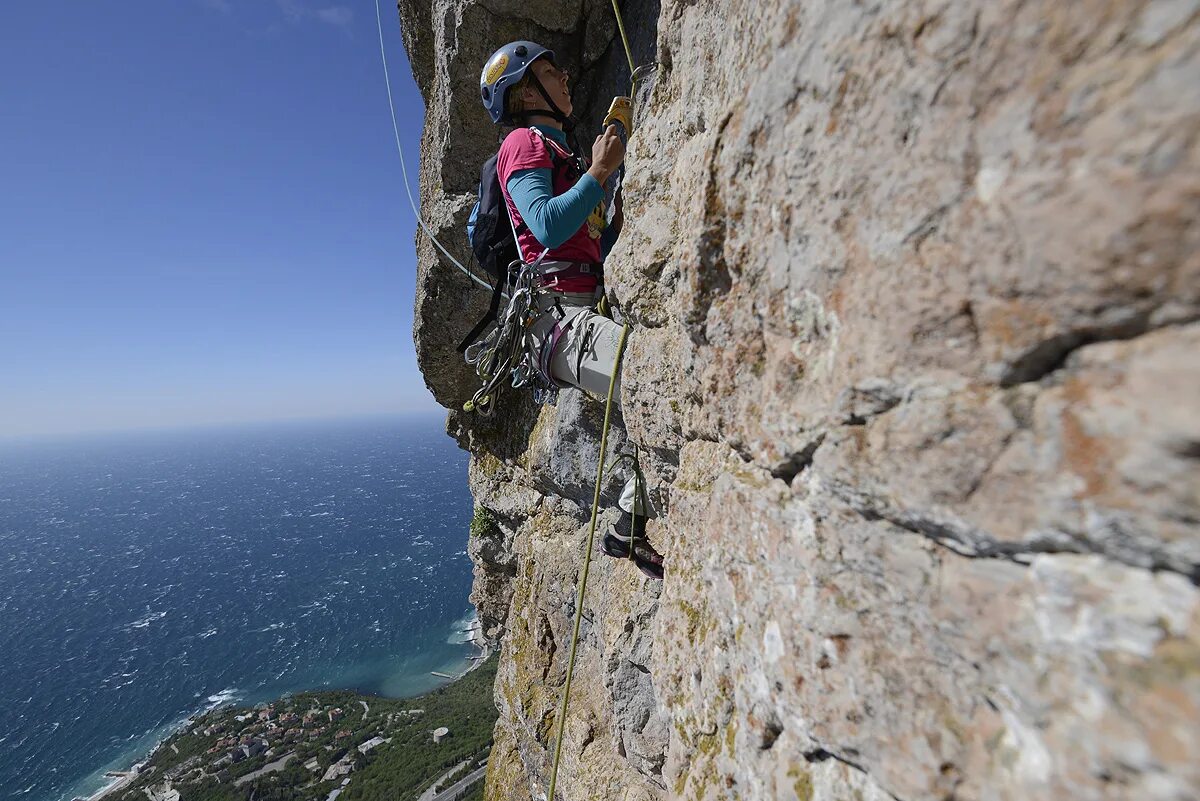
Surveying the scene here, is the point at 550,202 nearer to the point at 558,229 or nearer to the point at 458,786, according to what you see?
the point at 558,229

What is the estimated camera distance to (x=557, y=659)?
24.5ft

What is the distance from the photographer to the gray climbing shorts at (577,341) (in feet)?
14.0

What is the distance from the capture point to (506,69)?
459 centimetres

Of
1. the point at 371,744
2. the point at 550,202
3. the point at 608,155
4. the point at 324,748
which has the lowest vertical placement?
the point at 324,748

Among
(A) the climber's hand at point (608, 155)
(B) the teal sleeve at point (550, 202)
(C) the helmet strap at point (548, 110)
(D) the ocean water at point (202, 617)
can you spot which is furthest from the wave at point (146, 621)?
(A) the climber's hand at point (608, 155)

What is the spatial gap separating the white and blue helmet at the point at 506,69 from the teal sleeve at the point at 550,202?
1.47 m

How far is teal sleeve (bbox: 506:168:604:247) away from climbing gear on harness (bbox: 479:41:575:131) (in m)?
1.47

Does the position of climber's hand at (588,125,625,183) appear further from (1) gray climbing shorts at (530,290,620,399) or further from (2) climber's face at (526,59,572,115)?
(2) climber's face at (526,59,572,115)

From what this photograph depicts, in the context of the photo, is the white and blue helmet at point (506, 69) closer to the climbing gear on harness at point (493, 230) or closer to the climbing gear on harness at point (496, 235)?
the climbing gear on harness at point (496, 235)

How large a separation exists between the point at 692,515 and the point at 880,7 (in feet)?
7.56

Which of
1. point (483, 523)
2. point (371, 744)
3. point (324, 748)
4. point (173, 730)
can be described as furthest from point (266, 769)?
point (483, 523)

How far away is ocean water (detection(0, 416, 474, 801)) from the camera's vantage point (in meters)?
56.2

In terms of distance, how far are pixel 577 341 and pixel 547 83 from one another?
7.97ft

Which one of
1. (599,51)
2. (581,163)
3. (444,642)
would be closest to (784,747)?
(581,163)
